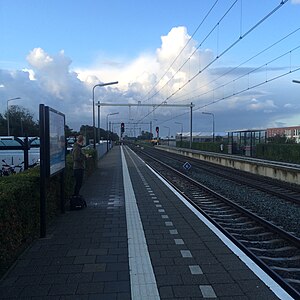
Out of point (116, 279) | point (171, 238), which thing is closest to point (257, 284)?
point (116, 279)

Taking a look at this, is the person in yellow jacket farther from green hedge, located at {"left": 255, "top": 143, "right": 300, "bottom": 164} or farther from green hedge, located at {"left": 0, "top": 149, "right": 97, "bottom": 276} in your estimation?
green hedge, located at {"left": 255, "top": 143, "right": 300, "bottom": 164}

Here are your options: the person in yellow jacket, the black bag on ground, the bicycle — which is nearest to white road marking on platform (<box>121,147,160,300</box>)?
the black bag on ground

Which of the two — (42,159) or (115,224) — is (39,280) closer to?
(42,159)

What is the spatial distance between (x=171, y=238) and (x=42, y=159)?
104 inches

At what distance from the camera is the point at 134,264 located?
5.19 metres

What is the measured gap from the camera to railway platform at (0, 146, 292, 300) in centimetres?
425

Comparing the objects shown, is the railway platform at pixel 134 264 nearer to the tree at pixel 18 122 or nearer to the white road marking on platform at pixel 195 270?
the white road marking on platform at pixel 195 270

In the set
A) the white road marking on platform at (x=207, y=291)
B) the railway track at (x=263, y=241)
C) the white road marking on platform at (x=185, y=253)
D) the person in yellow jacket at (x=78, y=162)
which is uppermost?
the person in yellow jacket at (x=78, y=162)

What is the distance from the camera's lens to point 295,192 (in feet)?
47.6

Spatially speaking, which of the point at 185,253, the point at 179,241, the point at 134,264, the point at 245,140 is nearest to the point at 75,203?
the point at 179,241

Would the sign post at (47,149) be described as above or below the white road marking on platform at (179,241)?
above

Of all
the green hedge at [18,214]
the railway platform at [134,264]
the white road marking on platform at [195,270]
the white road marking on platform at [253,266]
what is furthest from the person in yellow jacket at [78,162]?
the white road marking on platform at [195,270]

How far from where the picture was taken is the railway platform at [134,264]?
4.25 m

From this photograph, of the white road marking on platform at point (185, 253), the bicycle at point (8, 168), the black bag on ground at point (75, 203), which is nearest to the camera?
the white road marking on platform at point (185, 253)
